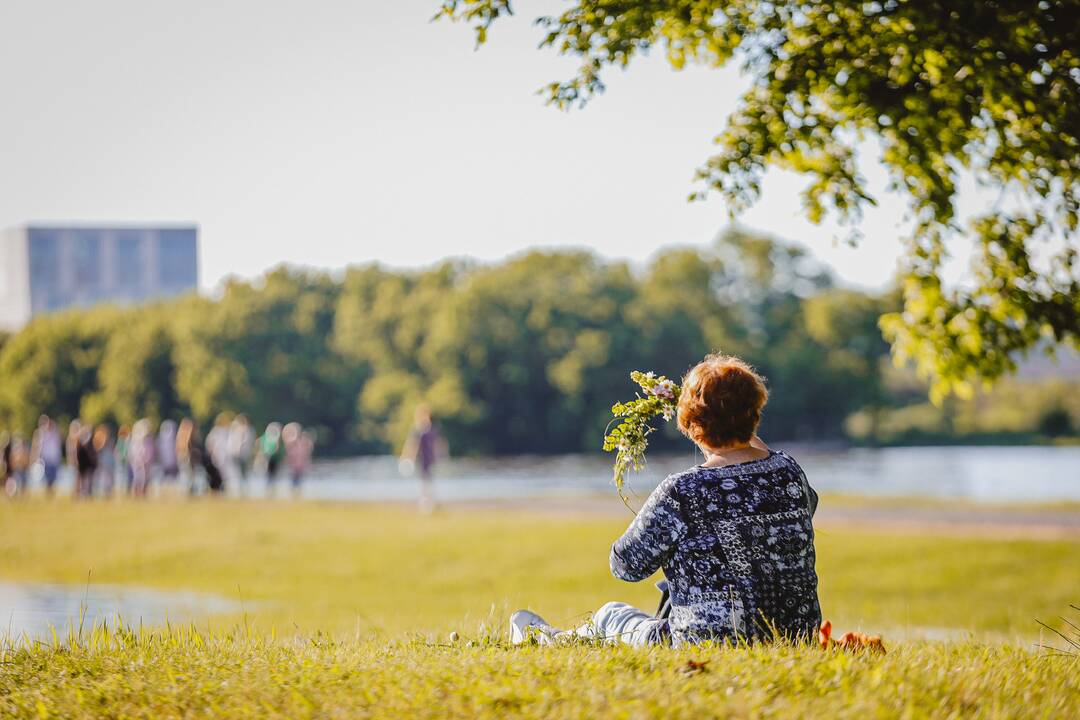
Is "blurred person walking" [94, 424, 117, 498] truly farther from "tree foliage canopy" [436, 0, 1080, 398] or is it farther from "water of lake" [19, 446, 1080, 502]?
"tree foliage canopy" [436, 0, 1080, 398]

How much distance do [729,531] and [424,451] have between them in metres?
21.9

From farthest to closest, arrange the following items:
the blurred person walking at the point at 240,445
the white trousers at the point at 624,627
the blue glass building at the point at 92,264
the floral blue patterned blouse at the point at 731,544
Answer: the blue glass building at the point at 92,264
the blurred person walking at the point at 240,445
the white trousers at the point at 624,627
the floral blue patterned blouse at the point at 731,544

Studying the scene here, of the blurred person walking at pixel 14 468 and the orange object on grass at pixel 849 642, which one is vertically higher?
the orange object on grass at pixel 849 642

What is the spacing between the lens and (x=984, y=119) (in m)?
9.67

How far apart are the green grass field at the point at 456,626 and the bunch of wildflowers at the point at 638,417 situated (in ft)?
3.38

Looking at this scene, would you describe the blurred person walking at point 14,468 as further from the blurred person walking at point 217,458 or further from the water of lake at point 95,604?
the water of lake at point 95,604

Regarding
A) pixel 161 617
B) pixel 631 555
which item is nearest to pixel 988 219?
pixel 631 555

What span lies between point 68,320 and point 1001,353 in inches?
3671

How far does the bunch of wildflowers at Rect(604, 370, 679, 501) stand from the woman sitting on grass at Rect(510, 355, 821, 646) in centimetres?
60

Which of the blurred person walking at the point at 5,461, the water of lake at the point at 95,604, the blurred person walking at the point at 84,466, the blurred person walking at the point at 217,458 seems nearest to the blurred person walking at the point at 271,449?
the blurred person walking at the point at 217,458

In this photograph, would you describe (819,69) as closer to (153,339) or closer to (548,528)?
(548,528)

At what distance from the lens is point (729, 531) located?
5.05m

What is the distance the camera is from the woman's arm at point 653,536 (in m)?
5.04

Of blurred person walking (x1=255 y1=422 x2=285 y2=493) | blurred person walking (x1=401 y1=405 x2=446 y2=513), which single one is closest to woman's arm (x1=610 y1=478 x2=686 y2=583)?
blurred person walking (x1=401 y1=405 x2=446 y2=513)
